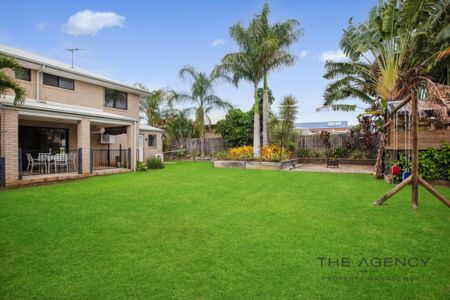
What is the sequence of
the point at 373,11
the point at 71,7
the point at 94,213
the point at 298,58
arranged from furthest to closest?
1. the point at 298,58
2. the point at 71,7
3. the point at 373,11
4. the point at 94,213

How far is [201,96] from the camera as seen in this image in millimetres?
21578

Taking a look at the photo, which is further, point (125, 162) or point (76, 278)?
point (125, 162)

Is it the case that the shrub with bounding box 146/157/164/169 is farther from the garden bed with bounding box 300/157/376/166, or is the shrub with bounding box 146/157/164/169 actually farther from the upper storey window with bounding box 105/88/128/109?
the garden bed with bounding box 300/157/376/166

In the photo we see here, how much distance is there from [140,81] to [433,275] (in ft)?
87.6

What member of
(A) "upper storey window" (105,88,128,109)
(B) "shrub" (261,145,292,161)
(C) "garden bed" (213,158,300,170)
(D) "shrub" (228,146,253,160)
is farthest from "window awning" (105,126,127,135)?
(B) "shrub" (261,145,292,161)

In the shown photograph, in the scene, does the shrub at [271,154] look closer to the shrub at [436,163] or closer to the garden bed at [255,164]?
the garden bed at [255,164]

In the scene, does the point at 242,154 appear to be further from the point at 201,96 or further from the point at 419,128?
the point at 419,128

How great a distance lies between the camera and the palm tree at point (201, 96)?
21359mm

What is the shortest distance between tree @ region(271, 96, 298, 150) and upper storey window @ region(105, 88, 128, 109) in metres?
10.9

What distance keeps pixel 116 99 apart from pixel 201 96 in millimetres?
7124

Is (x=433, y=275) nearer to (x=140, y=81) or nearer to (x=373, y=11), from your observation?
(x=373, y=11)

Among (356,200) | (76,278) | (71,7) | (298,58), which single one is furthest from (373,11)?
(71,7)

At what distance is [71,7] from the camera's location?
14.3 m

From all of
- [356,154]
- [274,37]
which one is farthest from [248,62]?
[356,154]
